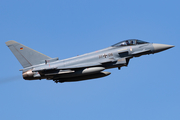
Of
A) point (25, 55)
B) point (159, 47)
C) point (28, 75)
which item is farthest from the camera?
point (25, 55)

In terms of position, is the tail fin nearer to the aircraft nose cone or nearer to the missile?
the missile

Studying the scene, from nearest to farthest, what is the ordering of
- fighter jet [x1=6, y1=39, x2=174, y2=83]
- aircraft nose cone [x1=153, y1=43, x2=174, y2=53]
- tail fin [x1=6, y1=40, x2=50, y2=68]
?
1. fighter jet [x1=6, y1=39, x2=174, y2=83]
2. aircraft nose cone [x1=153, y1=43, x2=174, y2=53]
3. tail fin [x1=6, y1=40, x2=50, y2=68]

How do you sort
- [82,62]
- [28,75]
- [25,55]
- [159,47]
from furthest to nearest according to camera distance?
1. [25,55]
2. [159,47]
3. [82,62]
4. [28,75]

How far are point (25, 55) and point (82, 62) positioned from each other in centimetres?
526

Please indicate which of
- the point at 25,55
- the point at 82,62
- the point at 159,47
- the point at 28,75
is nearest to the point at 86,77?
the point at 82,62

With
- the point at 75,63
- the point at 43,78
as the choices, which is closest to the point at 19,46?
the point at 43,78

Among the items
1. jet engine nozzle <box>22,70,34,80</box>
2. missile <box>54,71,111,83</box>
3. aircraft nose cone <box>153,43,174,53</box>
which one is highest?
aircraft nose cone <box>153,43,174,53</box>

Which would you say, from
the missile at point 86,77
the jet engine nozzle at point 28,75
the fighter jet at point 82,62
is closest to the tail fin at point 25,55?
the fighter jet at point 82,62

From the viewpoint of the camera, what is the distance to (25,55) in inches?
854

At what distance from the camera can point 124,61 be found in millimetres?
20438

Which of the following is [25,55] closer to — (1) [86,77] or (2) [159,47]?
(1) [86,77]

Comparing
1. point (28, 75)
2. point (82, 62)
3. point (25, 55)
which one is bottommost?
point (28, 75)

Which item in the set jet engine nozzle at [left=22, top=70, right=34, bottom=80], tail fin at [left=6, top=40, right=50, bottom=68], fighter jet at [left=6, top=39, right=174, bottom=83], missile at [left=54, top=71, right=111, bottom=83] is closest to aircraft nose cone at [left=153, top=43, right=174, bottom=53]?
fighter jet at [left=6, top=39, right=174, bottom=83]

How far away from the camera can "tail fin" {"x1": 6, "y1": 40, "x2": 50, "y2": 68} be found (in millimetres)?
21531
